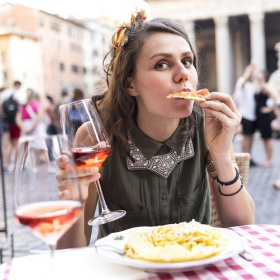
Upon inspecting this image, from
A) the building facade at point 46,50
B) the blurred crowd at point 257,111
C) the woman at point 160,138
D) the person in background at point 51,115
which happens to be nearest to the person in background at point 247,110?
the blurred crowd at point 257,111

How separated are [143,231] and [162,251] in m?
0.19

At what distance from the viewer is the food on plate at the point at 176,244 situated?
2.96ft

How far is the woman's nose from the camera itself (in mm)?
1511

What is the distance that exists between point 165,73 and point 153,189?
19.2 inches

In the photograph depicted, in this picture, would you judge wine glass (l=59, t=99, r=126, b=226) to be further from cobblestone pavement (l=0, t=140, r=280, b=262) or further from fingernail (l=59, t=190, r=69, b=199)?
cobblestone pavement (l=0, t=140, r=280, b=262)

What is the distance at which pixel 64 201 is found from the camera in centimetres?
79

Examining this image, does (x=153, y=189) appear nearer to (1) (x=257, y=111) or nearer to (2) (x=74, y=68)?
(1) (x=257, y=111)

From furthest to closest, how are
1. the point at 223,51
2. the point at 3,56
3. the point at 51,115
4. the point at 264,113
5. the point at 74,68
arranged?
the point at 74,68, the point at 3,56, the point at 223,51, the point at 51,115, the point at 264,113

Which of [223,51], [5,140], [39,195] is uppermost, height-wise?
[223,51]

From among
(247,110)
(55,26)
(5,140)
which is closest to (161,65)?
(247,110)

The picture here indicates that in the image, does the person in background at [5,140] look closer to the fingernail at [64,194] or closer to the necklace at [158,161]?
the necklace at [158,161]

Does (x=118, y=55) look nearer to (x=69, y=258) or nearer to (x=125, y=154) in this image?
(x=125, y=154)

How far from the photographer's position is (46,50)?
39750 mm

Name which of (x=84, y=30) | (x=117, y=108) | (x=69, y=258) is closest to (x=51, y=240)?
(x=69, y=258)
